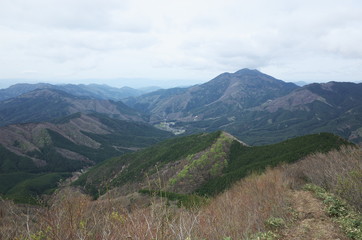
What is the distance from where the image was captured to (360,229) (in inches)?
532

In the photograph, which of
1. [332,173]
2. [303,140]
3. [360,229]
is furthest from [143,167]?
[360,229]

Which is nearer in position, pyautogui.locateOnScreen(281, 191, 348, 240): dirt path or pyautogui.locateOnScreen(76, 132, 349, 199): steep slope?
pyautogui.locateOnScreen(281, 191, 348, 240): dirt path

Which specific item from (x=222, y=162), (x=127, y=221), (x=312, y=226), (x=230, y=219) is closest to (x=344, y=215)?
(x=312, y=226)

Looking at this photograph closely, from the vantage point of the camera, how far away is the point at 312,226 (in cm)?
1545

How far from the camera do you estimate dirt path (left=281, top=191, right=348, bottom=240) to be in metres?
14.1

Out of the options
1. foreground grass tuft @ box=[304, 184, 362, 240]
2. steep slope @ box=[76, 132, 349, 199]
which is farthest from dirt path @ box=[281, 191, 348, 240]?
steep slope @ box=[76, 132, 349, 199]

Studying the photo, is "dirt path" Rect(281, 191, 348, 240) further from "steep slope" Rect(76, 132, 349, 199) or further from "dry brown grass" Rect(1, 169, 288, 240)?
"steep slope" Rect(76, 132, 349, 199)

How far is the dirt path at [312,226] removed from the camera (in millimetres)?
14074

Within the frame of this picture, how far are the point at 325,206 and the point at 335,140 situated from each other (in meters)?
71.0

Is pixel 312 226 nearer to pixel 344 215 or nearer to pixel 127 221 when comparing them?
pixel 344 215

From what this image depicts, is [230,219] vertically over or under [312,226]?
under

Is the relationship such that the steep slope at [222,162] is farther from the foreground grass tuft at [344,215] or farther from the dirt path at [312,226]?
the foreground grass tuft at [344,215]

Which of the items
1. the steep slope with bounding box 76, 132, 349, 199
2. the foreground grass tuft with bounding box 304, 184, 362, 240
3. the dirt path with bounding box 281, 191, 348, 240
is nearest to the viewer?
the foreground grass tuft with bounding box 304, 184, 362, 240

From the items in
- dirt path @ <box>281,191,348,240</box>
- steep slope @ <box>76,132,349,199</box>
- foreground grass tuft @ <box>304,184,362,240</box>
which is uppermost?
foreground grass tuft @ <box>304,184,362,240</box>
